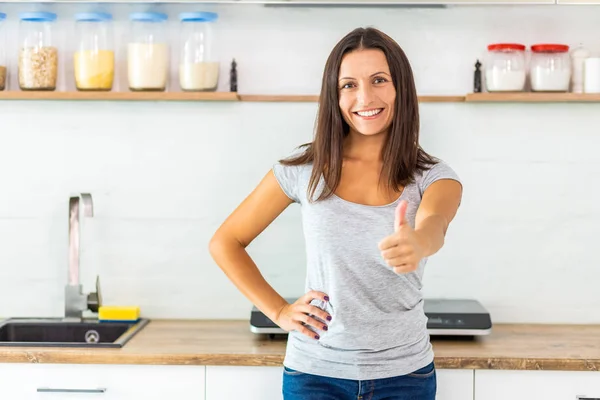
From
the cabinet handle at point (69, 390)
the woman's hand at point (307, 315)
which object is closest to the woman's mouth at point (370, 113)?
the woman's hand at point (307, 315)

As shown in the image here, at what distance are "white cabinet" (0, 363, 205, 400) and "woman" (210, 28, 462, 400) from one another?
1.25 feet

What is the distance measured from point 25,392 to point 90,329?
0.35 metres

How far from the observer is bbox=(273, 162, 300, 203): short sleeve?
5.74 feet

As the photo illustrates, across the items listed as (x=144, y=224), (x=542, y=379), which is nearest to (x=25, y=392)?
(x=144, y=224)

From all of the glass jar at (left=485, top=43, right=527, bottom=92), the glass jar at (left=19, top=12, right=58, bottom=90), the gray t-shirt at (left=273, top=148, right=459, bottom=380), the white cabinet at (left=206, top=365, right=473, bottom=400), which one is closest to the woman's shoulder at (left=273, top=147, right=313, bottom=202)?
the gray t-shirt at (left=273, top=148, right=459, bottom=380)

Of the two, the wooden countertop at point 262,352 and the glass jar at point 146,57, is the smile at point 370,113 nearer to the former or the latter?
the wooden countertop at point 262,352

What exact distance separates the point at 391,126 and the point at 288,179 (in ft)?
0.82

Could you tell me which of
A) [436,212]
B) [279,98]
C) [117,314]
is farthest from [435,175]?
[117,314]

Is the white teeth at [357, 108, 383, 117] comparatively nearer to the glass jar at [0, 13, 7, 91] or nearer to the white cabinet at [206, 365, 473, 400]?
the white cabinet at [206, 365, 473, 400]

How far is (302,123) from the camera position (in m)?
2.40

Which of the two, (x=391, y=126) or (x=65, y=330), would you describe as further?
(x=65, y=330)

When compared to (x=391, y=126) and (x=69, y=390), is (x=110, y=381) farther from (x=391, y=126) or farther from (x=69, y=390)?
(x=391, y=126)

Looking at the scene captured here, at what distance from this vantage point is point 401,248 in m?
1.26

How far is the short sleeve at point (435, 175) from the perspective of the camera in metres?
1.63
